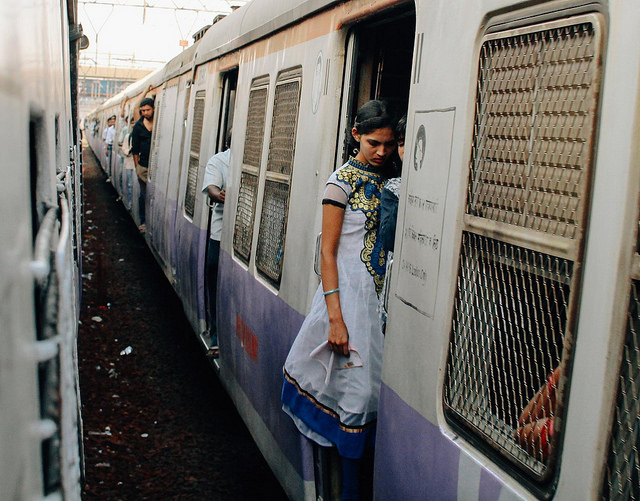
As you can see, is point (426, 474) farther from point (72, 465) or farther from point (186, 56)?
point (186, 56)

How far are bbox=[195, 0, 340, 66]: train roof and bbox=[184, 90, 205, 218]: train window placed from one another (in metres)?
0.40

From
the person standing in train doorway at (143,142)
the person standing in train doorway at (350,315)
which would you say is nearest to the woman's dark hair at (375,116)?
the person standing in train doorway at (350,315)

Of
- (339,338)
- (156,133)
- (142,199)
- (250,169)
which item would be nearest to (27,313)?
(339,338)

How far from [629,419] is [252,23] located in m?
4.23

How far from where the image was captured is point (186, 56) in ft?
28.4

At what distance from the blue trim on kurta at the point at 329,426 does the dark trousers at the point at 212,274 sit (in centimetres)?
278

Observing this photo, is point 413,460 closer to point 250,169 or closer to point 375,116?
point 375,116

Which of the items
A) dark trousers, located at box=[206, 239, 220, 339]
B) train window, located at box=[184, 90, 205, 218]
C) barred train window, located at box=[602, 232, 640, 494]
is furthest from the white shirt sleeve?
barred train window, located at box=[602, 232, 640, 494]

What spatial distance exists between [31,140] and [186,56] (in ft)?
24.5

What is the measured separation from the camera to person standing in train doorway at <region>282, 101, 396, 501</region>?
10.3ft

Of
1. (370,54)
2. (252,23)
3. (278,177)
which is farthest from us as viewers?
(252,23)

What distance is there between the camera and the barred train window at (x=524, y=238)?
5.60 ft

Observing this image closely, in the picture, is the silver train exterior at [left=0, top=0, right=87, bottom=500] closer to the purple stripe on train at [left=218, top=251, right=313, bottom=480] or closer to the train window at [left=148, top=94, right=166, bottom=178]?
the purple stripe on train at [left=218, top=251, right=313, bottom=480]

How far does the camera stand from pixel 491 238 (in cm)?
203
